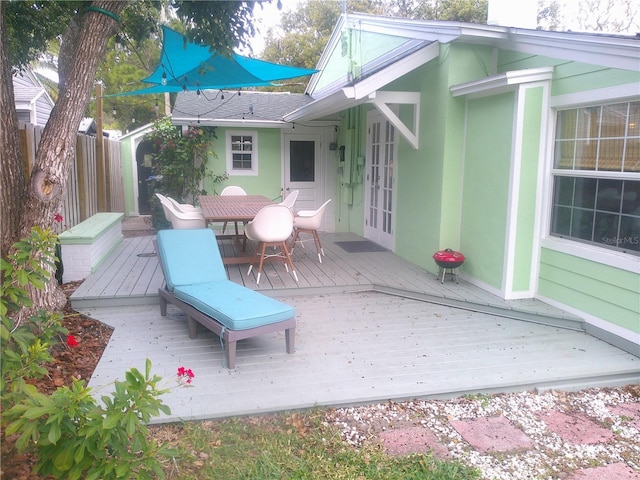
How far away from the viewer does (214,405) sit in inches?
127

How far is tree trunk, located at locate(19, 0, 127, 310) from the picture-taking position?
4.04 meters

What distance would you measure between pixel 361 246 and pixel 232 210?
2.66m

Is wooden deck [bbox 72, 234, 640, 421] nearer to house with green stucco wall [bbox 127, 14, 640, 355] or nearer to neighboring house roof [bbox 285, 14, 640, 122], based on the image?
house with green stucco wall [bbox 127, 14, 640, 355]

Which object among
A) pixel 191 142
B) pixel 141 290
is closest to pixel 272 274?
pixel 141 290

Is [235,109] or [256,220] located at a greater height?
[235,109]

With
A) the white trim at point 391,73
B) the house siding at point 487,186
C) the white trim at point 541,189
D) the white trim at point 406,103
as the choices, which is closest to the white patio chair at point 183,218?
the white trim at point 391,73

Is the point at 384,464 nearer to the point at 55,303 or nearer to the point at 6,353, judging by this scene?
the point at 6,353

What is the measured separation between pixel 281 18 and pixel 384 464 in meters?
28.8

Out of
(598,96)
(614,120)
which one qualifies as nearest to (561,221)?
(614,120)

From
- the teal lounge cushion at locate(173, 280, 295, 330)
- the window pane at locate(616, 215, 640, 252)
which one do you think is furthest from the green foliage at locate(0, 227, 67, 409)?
the window pane at locate(616, 215, 640, 252)

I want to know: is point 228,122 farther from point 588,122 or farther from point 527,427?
point 527,427

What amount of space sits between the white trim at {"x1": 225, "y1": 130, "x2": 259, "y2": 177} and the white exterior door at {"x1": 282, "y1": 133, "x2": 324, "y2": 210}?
0.62 m

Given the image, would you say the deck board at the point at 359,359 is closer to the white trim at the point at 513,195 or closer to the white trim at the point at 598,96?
the white trim at the point at 513,195

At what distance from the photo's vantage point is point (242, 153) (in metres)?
10.1
